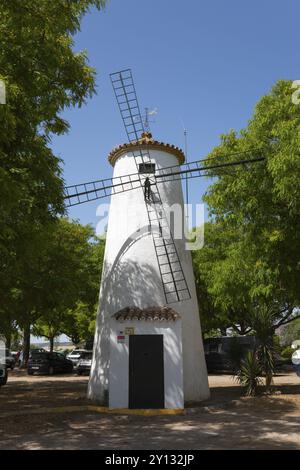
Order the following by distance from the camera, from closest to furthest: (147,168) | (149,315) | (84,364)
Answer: (149,315) → (147,168) → (84,364)

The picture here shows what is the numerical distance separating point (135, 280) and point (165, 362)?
3037 millimetres

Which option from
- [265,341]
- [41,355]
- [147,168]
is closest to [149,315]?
[147,168]

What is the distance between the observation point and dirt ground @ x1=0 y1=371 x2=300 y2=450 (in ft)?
29.7

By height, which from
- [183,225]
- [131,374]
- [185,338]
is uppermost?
[183,225]

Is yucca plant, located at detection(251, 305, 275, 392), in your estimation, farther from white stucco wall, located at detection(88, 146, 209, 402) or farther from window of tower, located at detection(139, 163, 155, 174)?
window of tower, located at detection(139, 163, 155, 174)

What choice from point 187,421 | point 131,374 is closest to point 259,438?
point 187,421

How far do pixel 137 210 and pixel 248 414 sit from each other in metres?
7.60

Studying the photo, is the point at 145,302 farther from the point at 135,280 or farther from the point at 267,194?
the point at 267,194

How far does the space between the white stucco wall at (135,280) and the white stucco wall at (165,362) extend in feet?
3.84

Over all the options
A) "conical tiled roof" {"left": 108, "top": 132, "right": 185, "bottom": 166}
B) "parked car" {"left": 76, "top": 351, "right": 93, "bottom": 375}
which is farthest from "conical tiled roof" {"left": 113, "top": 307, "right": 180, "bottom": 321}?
"parked car" {"left": 76, "top": 351, "right": 93, "bottom": 375}

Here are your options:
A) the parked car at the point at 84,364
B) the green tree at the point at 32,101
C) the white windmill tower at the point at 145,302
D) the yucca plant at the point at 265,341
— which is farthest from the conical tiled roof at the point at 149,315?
the parked car at the point at 84,364

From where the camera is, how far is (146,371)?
13.4 metres
